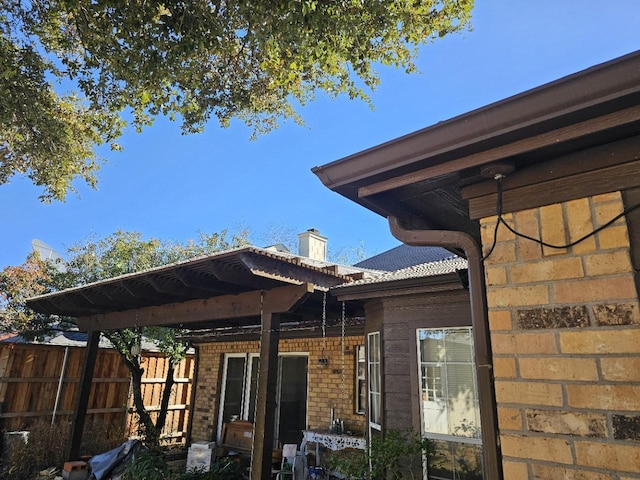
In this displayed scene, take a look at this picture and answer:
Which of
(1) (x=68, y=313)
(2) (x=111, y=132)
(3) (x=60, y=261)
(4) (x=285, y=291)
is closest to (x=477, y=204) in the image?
(4) (x=285, y=291)

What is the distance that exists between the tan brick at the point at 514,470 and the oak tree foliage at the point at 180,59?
3.57 m

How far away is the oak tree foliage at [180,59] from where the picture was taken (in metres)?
4.10

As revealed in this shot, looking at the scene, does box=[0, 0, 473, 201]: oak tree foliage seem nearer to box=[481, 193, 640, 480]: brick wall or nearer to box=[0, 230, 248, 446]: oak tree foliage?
box=[481, 193, 640, 480]: brick wall

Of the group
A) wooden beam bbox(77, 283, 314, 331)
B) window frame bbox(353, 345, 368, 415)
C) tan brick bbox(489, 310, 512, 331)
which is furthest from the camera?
Result: window frame bbox(353, 345, 368, 415)

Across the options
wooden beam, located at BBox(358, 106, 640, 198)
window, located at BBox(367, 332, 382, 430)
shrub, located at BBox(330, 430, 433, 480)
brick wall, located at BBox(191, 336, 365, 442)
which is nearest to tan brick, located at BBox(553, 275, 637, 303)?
wooden beam, located at BBox(358, 106, 640, 198)

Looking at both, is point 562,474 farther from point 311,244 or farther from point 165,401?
point 165,401

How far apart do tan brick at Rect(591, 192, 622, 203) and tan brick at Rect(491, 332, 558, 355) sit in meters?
0.56

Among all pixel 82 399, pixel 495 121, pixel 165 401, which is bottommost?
pixel 165 401

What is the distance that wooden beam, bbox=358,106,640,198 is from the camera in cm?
153

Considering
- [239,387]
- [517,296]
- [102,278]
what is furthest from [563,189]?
[102,278]

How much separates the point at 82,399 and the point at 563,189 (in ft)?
27.8

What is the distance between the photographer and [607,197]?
164 cm

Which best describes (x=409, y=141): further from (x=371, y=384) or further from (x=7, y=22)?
(x=7, y=22)

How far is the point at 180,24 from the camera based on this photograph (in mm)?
4086
